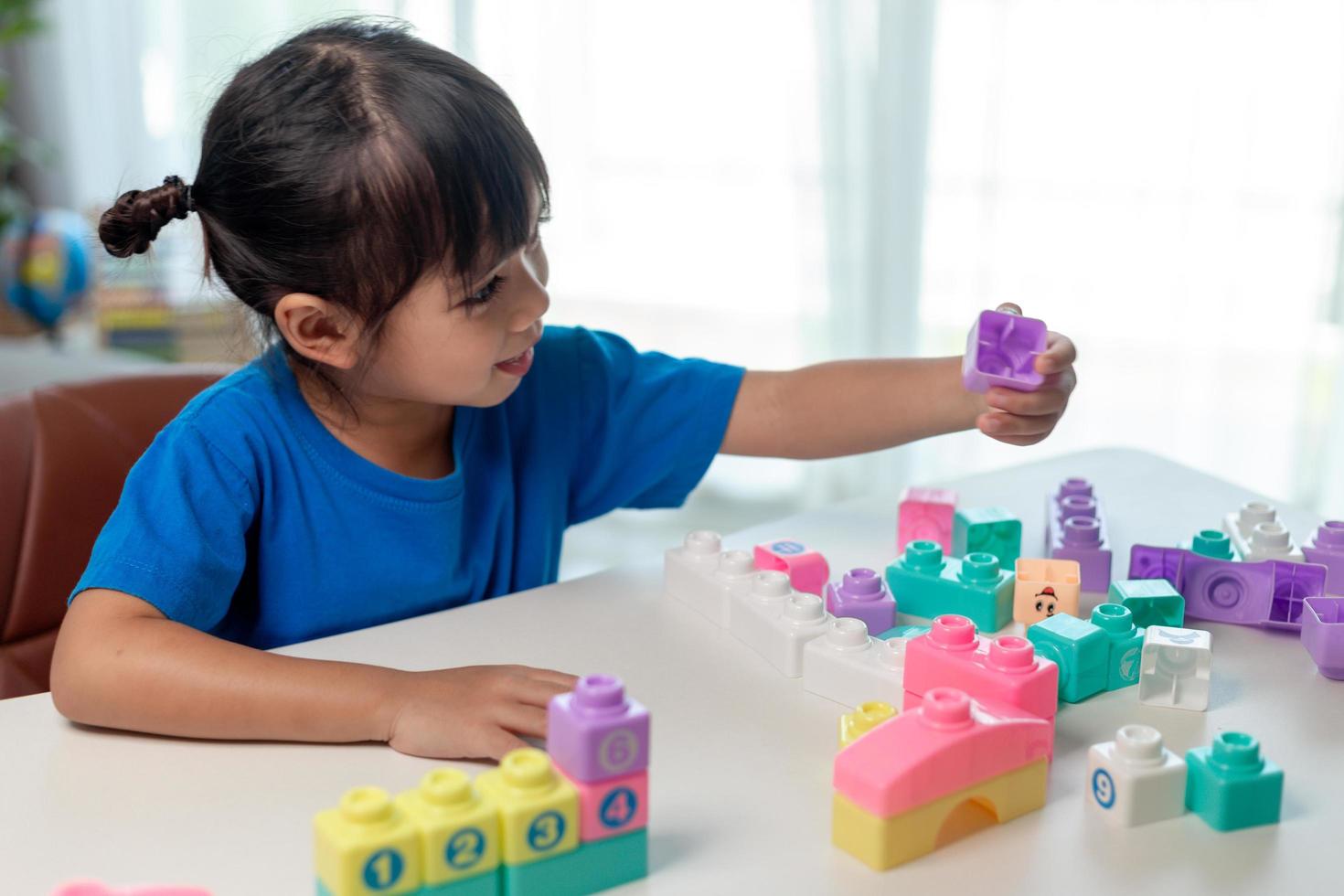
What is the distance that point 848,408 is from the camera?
1.09 m

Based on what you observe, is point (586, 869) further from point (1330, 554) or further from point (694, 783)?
point (1330, 554)

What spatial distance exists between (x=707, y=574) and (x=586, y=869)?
33 centimetres

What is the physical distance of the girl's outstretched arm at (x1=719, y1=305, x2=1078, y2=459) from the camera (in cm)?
105

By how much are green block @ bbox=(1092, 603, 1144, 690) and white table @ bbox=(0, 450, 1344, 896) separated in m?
0.01

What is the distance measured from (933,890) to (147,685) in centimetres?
44

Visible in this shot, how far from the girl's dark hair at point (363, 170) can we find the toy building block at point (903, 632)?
0.35m

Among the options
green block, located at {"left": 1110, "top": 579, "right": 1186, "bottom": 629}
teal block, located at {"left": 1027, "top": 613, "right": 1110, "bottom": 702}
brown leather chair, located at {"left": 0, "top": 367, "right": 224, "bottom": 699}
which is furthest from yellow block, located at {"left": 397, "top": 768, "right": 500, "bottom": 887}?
brown leather chair, located at {"left": 0, "top": 367, "right": 224, "bottom": 699}

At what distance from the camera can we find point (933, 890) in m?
0.60

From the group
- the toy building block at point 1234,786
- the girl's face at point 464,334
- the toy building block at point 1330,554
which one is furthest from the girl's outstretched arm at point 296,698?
the toy building block at point 1330,554

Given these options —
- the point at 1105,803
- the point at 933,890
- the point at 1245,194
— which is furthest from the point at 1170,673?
the point at 1245,194

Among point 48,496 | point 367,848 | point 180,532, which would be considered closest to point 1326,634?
point 367,848

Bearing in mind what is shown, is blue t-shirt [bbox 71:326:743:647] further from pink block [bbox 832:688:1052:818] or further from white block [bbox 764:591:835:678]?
pink block [bbox 832:688:1052:818]

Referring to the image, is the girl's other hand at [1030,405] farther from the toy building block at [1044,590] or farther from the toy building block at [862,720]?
the toy building block at [862,720]

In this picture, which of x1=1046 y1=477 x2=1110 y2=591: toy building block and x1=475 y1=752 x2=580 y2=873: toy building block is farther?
x1=1046 y1=477 x2=1110 y2=591: toy building block
